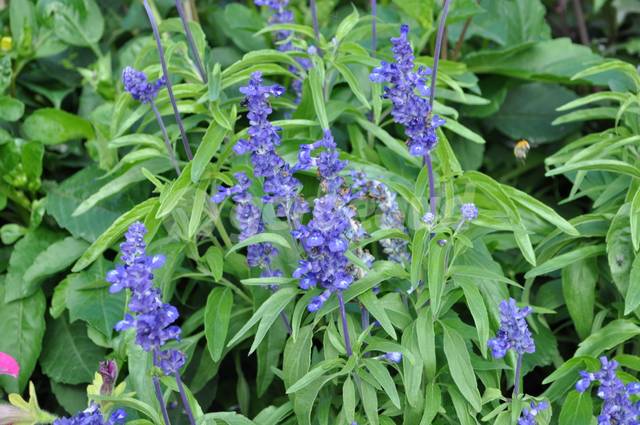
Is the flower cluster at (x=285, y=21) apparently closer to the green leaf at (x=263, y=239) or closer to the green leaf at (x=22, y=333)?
the green leaf at (x=263, y=239)

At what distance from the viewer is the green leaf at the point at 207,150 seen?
1739 mm

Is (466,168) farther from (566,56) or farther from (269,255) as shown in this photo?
(269,255)

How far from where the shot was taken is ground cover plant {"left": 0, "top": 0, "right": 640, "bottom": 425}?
160cm

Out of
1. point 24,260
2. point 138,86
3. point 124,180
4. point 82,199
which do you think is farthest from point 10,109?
point 138,86

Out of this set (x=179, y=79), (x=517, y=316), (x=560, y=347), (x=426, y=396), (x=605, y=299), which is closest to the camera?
(x=517, y=316)

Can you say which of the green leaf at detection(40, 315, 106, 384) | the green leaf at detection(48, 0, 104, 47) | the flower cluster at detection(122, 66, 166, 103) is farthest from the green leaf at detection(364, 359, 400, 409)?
the green leaf at detection(48, 0, 104, 47)

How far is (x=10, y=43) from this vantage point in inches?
104

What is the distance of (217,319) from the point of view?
1797 mm

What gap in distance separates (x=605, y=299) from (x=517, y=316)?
722 mm

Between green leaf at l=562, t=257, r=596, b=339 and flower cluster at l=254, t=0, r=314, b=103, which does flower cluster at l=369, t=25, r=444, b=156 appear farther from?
flower cluster at l=254, t=0, r=314, b=103

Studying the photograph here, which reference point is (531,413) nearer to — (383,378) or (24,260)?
(383,378)

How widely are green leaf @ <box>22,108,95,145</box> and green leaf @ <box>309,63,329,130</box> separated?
814mm

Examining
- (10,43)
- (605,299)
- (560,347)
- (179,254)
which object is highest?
(10,43)

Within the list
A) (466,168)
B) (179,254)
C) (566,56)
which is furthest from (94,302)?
(566,56)
